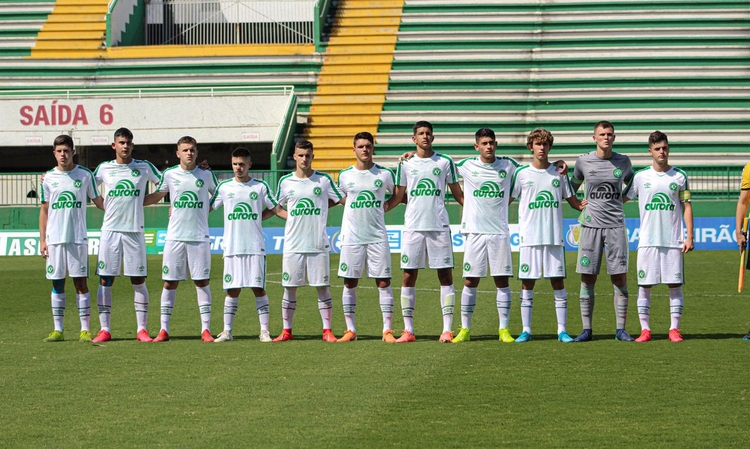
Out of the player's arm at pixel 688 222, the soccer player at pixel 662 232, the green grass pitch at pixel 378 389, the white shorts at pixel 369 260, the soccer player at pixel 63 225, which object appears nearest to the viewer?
the green grass pitch at pixel 378 389

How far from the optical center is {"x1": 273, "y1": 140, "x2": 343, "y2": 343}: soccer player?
10.4 m

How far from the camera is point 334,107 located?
31844 millimetres

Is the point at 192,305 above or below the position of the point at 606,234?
below

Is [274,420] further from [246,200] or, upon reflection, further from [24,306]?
[24,306]

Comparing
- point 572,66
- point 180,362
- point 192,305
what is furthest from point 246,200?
point 572,66

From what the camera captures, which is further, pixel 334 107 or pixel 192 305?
pixel 334 107

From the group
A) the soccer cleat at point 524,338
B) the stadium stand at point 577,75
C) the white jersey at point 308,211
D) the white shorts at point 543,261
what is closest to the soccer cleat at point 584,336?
the soccer cleat at point 524,338

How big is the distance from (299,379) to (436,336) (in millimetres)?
2974

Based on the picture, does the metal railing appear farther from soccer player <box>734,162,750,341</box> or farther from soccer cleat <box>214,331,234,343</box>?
soccer player <box>734,162,750,341</box>

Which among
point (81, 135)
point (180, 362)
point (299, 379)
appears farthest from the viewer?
point (81, 135)

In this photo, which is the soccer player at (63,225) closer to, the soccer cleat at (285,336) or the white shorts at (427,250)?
the soccer cleat at (285,336)

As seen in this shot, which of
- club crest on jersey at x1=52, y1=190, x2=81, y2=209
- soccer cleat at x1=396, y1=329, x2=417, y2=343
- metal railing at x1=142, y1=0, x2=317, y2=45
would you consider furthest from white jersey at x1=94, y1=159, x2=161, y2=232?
metal railing at x1=142, y1=0, x2=317, y2=45

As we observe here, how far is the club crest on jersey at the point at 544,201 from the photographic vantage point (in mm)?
10086

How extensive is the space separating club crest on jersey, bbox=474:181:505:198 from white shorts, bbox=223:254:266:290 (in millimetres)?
2106
